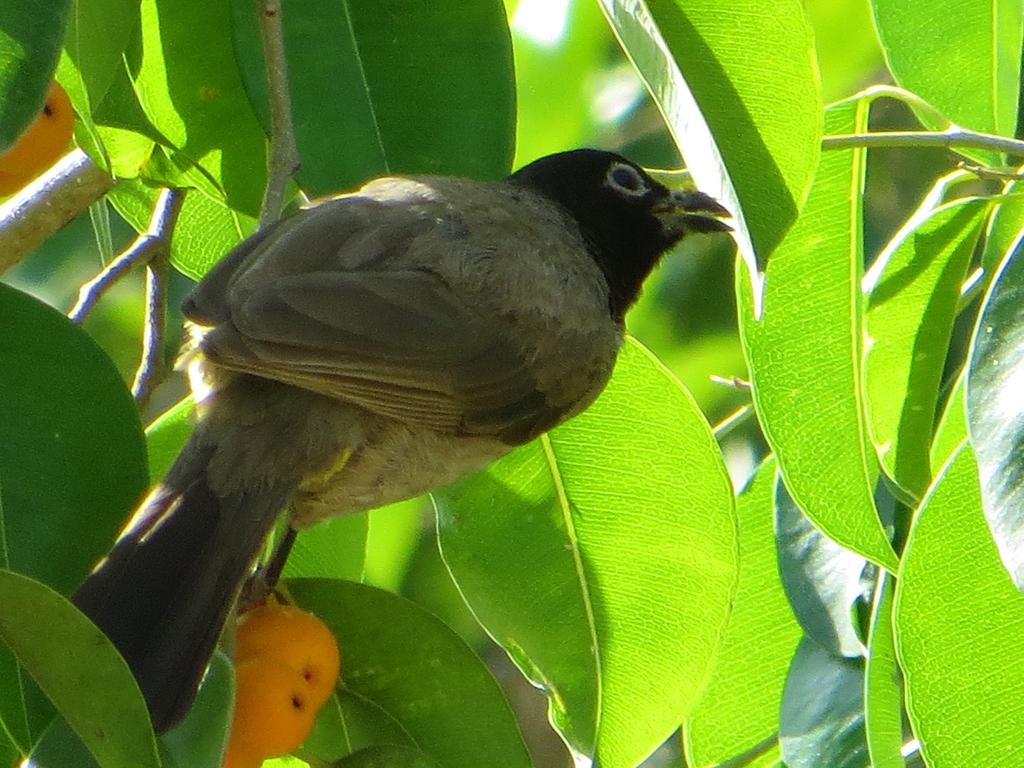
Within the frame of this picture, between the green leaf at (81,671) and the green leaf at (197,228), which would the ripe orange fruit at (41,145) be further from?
the green leaf at (81,671)

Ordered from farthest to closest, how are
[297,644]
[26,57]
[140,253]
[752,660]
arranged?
[752,660]
[140,253]
[297,644]
[26,57]

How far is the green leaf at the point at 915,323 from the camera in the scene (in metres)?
2.79

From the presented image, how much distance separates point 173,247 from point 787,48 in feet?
4.33

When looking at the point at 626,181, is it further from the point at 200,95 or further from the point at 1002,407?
the point at 1002,407

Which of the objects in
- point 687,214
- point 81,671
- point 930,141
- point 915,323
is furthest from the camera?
point 687,214

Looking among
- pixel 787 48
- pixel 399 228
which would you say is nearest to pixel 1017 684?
pixel 787 48

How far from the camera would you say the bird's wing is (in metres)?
2.61

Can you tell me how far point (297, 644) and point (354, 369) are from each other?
0.62 m

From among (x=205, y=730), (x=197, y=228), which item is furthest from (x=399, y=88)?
(x=205, y=730)

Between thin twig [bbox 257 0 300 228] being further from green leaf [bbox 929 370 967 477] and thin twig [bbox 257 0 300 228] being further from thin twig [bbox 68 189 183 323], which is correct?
green leaf [bbox 929 370 967 477]

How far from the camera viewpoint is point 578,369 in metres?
3.20

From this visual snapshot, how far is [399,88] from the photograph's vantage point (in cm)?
278

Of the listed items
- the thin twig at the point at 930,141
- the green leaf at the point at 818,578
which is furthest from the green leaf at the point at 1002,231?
the green leaf at the point at 818,578

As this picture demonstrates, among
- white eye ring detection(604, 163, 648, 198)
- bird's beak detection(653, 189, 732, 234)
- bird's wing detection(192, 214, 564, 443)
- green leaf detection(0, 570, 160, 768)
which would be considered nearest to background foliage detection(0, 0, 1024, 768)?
green leaf detection(0, 570, 160, 768)
